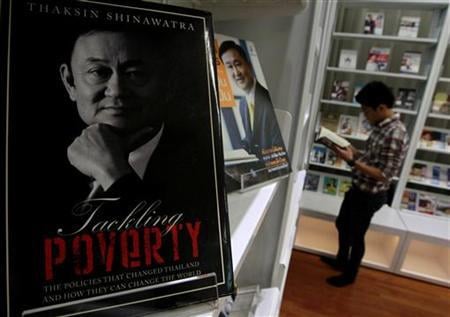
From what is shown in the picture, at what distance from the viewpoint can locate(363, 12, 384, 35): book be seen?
2.52 meters

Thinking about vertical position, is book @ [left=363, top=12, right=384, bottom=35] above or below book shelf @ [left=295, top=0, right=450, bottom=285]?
above

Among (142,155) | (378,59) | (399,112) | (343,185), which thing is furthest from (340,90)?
(142,155)

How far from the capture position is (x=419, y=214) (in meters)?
2.55

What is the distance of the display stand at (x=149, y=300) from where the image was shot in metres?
0.23

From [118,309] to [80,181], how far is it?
0.38 feet

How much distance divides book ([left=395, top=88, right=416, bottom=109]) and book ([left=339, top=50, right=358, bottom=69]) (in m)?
0.49

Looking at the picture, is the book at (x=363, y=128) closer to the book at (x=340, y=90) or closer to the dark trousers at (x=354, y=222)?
the book at (x=340, y=90)

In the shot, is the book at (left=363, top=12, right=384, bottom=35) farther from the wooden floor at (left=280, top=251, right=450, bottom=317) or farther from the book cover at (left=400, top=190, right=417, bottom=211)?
the wooden floor at (left=280, top=251, right=450, bottom=317)

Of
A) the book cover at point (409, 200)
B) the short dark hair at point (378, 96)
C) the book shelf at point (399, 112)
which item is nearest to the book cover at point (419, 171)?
the book shelf at point (399, 112)

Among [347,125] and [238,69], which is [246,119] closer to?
[238,69]

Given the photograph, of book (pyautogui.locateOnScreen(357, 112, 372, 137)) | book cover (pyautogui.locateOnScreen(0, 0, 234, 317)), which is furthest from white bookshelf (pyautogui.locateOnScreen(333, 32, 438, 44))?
book cover (pyautogui.locateOnScreen(0, 0, 234, 317))

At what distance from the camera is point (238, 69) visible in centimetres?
57

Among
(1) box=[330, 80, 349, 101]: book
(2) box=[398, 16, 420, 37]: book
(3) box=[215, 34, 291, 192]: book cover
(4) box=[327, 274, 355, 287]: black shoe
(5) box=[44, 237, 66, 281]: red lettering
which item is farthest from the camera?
(1) box=[330, 80, 349, 101]: book

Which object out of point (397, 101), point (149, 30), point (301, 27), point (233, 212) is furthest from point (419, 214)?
point (149, 30)
